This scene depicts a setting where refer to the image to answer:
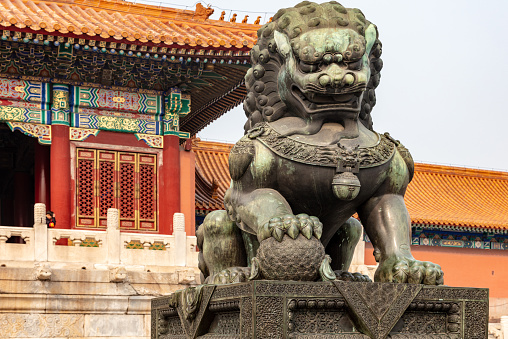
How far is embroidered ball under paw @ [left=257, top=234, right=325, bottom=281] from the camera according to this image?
4188mm

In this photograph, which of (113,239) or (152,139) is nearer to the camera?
(113,239)

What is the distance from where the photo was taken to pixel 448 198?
27375mm

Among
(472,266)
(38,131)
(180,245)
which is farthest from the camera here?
(472,266)

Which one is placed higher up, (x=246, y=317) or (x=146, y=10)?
(x=146, y=10)

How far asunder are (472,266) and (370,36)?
71.7ft

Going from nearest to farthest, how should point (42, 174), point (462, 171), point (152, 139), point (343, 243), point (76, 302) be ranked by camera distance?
1. point (343, 243)
2. point (76, 302)
3. point (152, 139)
4. point (42, 174)
5. point (462, 171)

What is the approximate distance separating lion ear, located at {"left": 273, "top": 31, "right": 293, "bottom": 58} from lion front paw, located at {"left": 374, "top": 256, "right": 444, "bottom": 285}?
50.3 inches

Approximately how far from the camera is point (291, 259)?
4.19 m

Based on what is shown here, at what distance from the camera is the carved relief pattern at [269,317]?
409cm

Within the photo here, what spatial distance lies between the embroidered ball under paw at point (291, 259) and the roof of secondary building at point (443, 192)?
1620 cm

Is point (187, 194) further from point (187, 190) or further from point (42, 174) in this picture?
point (42, 174)

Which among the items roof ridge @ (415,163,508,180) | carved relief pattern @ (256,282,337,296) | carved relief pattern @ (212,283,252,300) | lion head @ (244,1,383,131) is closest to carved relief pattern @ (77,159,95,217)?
lion head @ (244,1,383,131)

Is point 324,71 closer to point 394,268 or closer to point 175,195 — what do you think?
point 394,268

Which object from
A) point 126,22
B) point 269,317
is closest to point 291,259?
point 269,317
